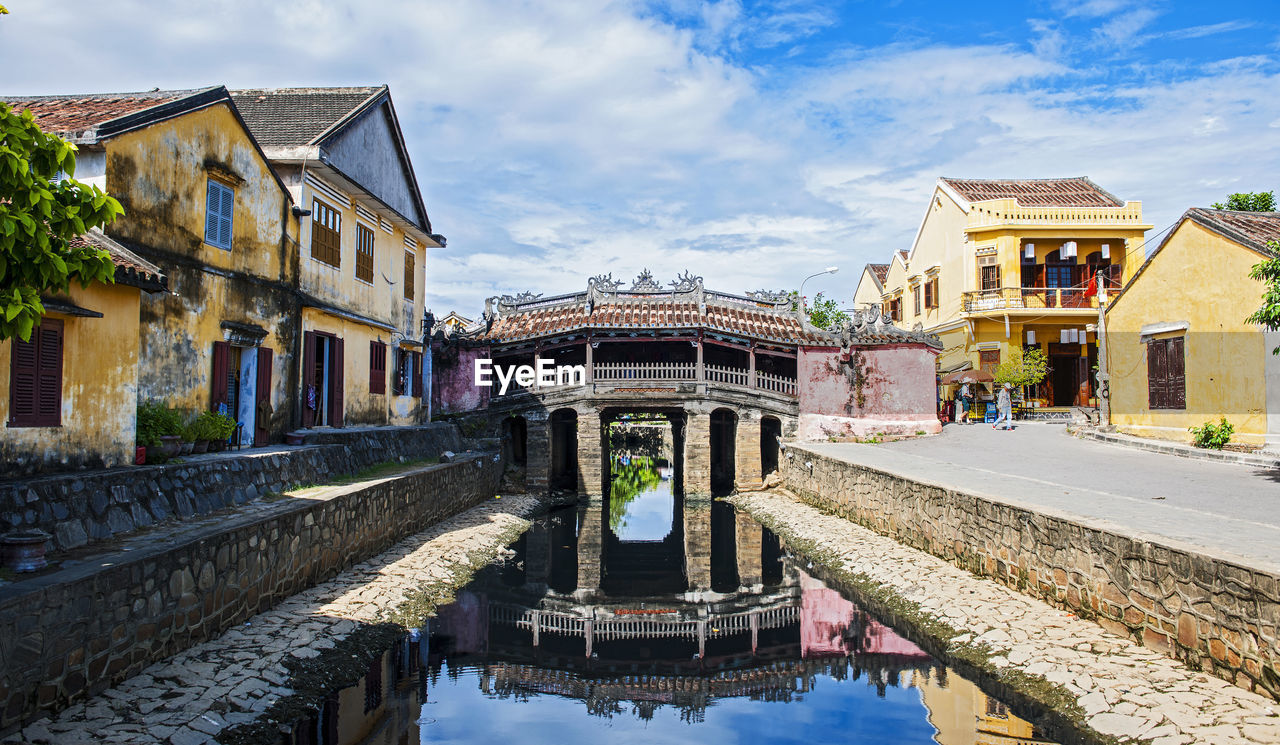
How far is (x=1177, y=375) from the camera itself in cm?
1680

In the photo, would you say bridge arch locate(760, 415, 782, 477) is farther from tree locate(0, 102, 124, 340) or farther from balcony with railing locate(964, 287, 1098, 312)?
tree locate(0, 102, 124, 340)

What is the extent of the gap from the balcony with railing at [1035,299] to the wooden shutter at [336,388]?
66.8 ft

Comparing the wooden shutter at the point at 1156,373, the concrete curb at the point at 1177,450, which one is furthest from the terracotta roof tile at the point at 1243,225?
the concrete curb at the point at 1177,450

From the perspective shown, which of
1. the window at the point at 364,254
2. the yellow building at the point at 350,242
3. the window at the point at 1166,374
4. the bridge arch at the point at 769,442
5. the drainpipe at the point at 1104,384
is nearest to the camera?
the yellow building at the point at 350,242

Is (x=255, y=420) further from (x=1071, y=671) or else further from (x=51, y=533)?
(x=1071, y=671)

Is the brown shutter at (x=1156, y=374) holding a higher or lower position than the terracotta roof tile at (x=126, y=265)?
lower

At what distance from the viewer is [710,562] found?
16.3 metres

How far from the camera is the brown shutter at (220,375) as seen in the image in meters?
12.2

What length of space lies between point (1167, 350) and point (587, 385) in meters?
14.3

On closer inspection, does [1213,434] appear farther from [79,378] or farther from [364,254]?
[79,378]

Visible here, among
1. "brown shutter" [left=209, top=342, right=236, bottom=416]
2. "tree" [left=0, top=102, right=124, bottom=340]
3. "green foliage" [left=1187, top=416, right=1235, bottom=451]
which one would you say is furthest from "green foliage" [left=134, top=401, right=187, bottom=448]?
"green foliage" [left=1187, top=416, right=1235, bottom=451]

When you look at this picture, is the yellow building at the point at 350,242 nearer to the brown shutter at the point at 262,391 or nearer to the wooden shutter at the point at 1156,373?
the brown shutter at the point at 262,391

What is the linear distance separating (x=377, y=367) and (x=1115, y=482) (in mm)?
14874

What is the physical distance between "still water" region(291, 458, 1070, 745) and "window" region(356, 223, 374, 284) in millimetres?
7298
